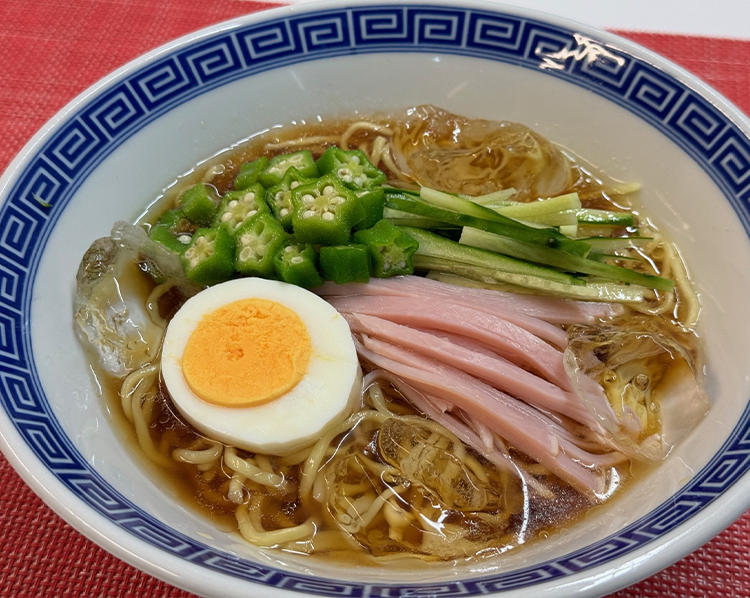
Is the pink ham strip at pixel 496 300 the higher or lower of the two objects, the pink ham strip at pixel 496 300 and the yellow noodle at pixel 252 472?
the higher

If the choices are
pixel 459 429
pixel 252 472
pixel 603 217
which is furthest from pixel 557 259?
pixel 252 472

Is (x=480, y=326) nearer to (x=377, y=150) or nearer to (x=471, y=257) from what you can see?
(x=471, y=257)

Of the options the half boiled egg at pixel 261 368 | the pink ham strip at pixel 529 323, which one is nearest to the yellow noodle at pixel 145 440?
the half boiled egg at pixel 261 368

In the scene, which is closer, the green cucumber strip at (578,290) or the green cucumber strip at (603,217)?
the green cucumber strip at (578,290)

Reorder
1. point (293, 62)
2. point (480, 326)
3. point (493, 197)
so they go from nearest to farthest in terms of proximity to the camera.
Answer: point (480, 326) → point (493, 197) → point (293, 62)

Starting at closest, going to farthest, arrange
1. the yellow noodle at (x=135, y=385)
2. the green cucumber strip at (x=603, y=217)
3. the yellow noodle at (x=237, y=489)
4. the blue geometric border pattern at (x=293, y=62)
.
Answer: the blue geometric border pattern at (x=293, y=62)
the yellow noodle at (x=237, y=489)
the yellow noodle at (x=135, y=385)
the green cucumber strip at (x=603, y=217)

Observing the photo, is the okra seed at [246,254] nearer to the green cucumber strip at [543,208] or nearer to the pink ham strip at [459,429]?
the pink ham strip at [459,429]

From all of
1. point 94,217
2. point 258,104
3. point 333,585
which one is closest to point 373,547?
point 333,585
